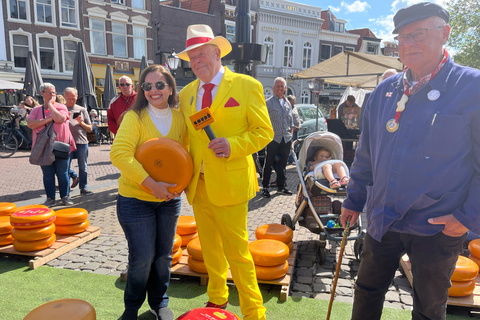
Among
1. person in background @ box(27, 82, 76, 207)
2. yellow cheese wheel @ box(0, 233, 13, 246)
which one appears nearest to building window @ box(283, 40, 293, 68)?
person in background @ box(27, 82, 76, 207)

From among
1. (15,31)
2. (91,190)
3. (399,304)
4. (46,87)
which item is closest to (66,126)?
(46,87)

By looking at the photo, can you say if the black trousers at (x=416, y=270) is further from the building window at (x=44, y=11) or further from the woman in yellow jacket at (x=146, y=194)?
the building window at (x=44, y=11)

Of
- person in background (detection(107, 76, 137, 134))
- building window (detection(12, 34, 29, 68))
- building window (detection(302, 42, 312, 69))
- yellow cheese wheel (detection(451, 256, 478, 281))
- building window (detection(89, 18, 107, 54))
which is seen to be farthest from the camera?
building window (detection(302, 42, 312, 69))

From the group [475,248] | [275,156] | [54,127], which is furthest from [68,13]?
[475,248]

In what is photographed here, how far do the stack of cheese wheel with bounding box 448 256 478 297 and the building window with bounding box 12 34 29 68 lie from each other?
25.9m

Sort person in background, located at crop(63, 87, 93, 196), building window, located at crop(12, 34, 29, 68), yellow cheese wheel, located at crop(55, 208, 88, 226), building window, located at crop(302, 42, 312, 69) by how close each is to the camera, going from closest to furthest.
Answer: yellow cheese wheel, located at crop(55, 208, 88, 226) → person in background, located at crop(63, 87, 93, 196) → building window, located at crop(12, 34, 29, 68) → building window, located at crop(302, 42, 312, 69)

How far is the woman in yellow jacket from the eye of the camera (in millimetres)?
2232

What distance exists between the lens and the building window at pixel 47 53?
22469 millimetres

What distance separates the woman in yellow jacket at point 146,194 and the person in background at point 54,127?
12.6 ft

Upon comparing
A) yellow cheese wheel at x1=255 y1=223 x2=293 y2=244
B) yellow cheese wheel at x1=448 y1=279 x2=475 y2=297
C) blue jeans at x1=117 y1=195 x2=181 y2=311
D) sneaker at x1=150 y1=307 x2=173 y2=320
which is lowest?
sneaker at x1=150 y1=307 x2=173 y2=320

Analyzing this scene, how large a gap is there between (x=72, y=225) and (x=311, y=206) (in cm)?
307

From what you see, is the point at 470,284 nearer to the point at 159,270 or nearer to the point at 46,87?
the point at 159,270

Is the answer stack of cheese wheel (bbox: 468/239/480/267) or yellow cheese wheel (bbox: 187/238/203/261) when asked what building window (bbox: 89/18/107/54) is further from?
stack of cheese wheel (bbox: 468/239/480/267)

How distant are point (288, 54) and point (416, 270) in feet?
110
